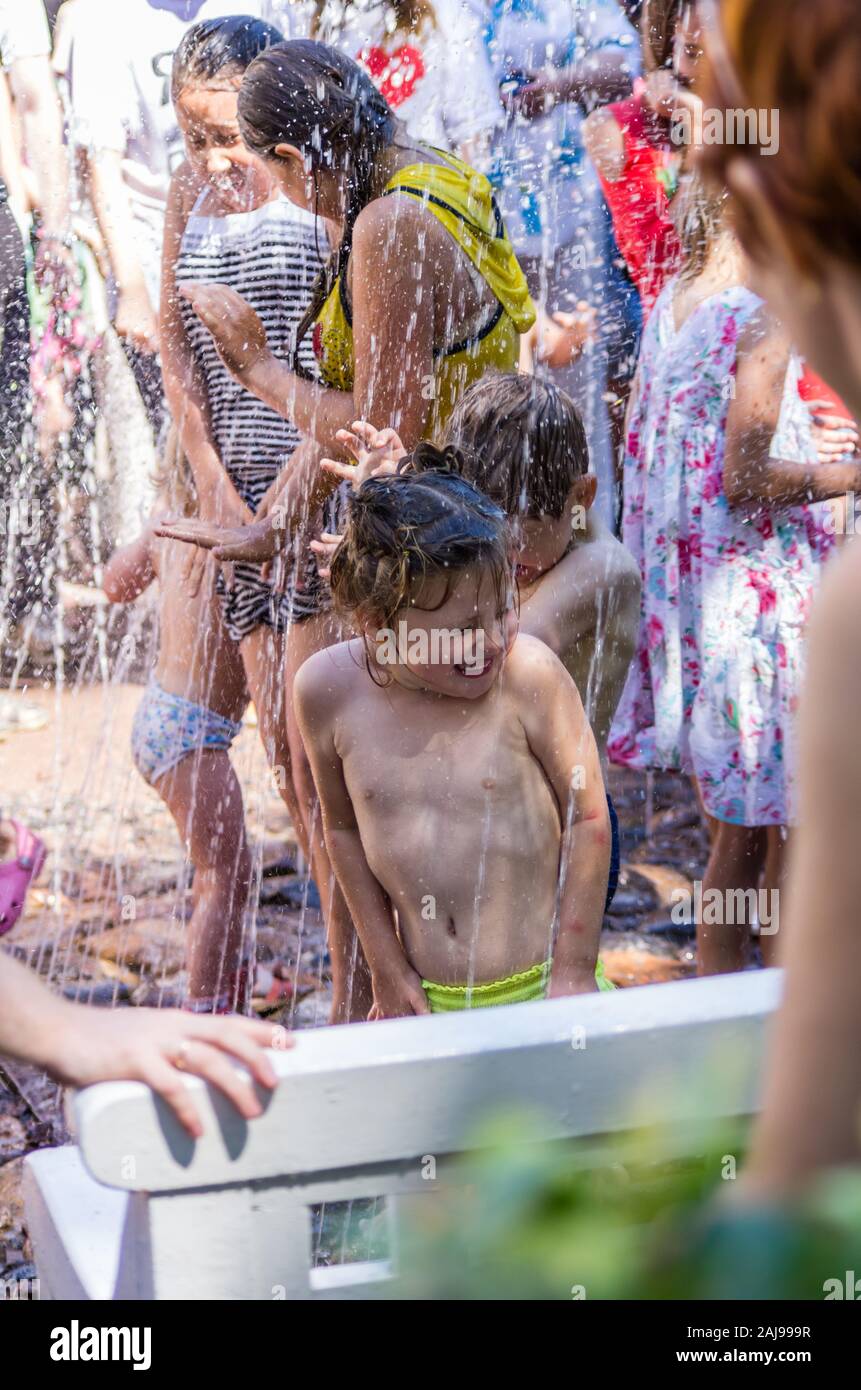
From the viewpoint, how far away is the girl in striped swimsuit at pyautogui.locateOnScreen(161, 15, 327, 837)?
9.78ft

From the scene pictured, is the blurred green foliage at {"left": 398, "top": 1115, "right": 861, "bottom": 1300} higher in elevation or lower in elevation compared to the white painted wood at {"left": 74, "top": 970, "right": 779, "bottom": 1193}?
lower

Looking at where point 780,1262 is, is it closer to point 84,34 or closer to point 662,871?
point 662,871

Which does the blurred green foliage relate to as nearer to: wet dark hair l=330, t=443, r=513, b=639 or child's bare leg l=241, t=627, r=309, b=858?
wet dark hair l=330, t=443, r=513, b=639

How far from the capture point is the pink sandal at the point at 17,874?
247cm

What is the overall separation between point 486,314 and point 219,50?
1.10m

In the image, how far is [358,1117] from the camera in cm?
101

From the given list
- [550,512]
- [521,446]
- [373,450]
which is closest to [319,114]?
[373,450]

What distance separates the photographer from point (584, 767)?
208 cm

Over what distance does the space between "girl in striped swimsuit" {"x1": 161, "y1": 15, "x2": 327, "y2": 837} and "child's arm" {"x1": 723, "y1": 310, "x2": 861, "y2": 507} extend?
2.93 feet

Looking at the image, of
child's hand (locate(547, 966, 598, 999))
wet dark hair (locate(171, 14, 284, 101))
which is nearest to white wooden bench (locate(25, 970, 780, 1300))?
child's hand (locate(547, 966, 598, 999))

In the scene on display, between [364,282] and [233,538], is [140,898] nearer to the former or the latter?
[233,538]

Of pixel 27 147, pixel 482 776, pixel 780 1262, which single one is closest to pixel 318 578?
pixel 482 776

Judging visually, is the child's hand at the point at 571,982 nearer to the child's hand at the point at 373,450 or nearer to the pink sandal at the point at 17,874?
the child's hand at the point at 373,450

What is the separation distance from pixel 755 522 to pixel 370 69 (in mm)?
1957
